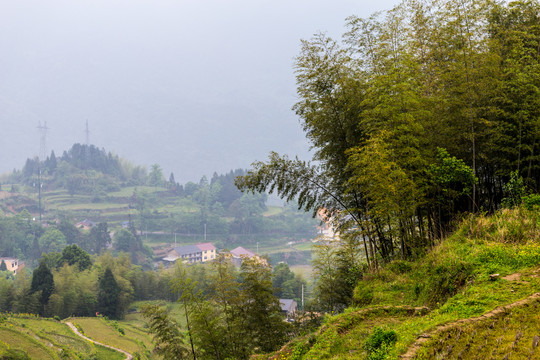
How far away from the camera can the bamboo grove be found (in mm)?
7254

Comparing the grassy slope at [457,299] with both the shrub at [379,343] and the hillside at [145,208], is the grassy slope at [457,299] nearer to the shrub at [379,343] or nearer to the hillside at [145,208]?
the shrub at [379,343]

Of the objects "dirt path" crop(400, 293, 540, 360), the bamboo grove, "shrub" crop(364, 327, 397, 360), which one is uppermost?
the bamboo grove

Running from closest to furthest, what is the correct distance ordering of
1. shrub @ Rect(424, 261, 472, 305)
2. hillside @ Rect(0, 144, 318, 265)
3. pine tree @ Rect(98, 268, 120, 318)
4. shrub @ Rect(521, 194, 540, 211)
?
shrub @ Rect(424, 261, 472, 305) < shrub @ Rect(521, 194, 540, 211) < pine tree @ Rect(98, 268, 120, 318) < hillside @ Rect(0, 144, 318, 265)

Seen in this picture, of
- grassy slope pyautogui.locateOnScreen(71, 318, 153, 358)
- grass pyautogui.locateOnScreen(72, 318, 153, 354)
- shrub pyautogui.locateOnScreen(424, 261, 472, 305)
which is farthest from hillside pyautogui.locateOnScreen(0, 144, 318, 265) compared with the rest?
shrub pyautogui.locateOnScreen(424, 261, 472, 305)

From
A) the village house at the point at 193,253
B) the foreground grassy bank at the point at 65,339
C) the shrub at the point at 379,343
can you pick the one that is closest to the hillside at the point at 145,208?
the village house at the point at 193,253

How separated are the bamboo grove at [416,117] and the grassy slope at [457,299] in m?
1.43

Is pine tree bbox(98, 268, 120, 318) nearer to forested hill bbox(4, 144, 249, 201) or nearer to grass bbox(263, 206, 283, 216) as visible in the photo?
forested hill bbox(4, 144, 249, 201)

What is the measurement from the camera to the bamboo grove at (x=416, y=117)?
7254 mm

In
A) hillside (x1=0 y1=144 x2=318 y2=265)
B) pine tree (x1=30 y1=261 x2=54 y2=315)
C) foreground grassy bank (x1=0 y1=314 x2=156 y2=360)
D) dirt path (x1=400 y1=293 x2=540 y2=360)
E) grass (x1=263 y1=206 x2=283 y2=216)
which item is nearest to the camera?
dirt path (x1=400 y1=293 x2=540 y2=360)

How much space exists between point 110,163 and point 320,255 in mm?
113777


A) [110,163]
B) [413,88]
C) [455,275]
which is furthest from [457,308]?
[110,163]

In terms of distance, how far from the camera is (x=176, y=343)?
1045cm

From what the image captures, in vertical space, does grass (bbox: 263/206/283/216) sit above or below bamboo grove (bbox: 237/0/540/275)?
below

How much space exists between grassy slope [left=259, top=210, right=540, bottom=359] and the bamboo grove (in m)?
1.43
